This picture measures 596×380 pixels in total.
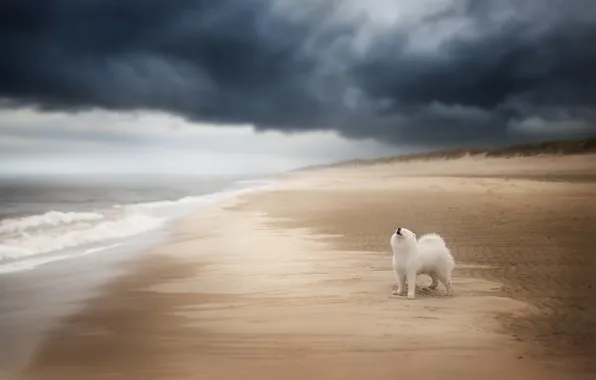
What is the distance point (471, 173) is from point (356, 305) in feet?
27.4

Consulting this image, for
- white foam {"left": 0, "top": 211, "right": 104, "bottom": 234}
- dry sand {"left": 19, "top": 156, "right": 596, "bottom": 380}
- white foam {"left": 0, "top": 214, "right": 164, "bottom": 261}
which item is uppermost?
white foam {"left": 0, "top": 211, "right": 104, "bottom": 234}

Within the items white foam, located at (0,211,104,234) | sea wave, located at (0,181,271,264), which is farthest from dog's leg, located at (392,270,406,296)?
white foam, located at (0,211,104,234)

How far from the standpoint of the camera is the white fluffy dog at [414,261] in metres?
2.66

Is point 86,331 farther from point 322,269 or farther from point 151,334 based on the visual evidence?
point 322,269

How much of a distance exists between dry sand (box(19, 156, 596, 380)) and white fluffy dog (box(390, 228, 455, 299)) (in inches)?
4.3

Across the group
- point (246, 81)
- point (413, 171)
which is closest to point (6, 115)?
point (246, 81)

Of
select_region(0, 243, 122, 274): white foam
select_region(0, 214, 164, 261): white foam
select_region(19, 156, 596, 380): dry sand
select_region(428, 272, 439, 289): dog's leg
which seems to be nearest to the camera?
select_region(19, 156, 596, 380): dry sand

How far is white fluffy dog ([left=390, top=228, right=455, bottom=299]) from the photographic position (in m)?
2.66

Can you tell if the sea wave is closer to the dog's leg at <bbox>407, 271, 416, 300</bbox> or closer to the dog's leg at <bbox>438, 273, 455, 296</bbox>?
the dog's leg at <bbox>407, 271, 416, 300</bbox>

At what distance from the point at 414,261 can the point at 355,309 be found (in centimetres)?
46

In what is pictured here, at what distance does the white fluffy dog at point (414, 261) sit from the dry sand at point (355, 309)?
109 mm

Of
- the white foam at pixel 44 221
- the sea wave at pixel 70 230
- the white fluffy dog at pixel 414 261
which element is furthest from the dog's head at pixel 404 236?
the white foam at pixel 44 221

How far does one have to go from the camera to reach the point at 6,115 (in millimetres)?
4281

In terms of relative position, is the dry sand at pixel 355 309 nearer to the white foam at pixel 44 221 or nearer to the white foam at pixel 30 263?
the white foam at pixel 30 263
